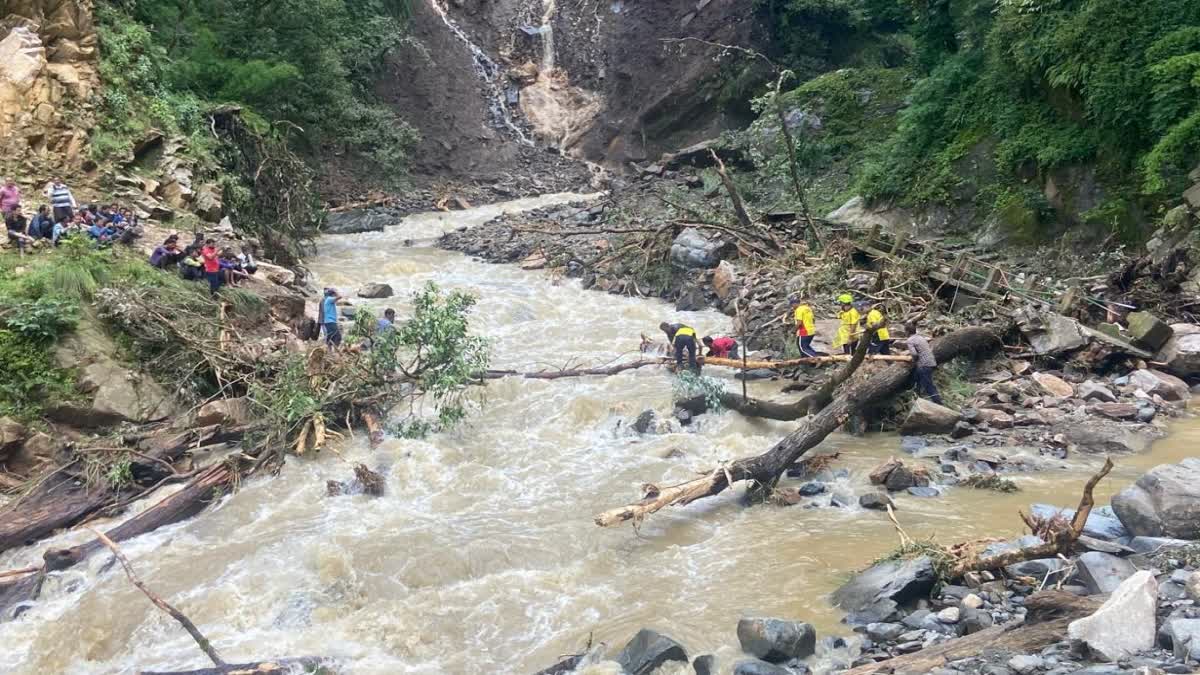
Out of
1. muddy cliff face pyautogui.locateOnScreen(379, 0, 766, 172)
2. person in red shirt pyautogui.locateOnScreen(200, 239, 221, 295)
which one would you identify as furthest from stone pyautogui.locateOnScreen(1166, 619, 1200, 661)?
muddy cliff face pyautogui.locateOnScreen(379, 0, 766, 172)

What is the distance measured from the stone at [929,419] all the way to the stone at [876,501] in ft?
5.90

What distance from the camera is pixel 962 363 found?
11.2 metres

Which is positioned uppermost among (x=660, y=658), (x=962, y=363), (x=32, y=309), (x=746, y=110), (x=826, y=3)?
(x=826, y=3)

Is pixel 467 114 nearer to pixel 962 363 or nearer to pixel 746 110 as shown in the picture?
pixel 746 110

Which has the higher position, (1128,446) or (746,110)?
(746,110)

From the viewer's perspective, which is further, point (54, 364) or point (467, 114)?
point (467, 114)

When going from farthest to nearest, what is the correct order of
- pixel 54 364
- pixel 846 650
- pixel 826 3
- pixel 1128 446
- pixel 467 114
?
pixel 467 114
pixel 826 3
pixel 54 364
pixel 1128 446
pixel 846 650

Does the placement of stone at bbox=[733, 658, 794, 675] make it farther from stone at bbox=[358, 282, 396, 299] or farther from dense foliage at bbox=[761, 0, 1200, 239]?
stone at bbox=[358, 282, 396, 299]

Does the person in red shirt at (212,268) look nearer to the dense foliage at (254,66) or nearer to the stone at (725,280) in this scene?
the dense foliage at (254,66)

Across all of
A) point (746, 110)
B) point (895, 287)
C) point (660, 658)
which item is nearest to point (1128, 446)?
point (895, 287)

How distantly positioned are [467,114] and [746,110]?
1031cm

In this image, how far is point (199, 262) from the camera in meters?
12.0

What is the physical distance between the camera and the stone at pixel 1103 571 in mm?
5266

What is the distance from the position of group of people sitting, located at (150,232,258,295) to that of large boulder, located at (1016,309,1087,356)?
10930 millimetres
